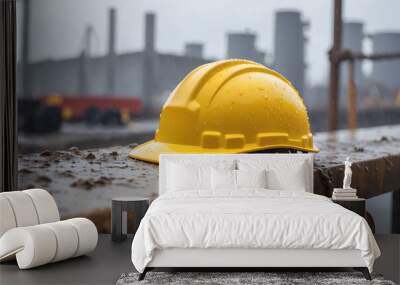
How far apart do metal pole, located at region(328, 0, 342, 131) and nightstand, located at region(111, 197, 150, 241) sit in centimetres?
177

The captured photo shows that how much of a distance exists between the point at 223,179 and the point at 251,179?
0.68 ft

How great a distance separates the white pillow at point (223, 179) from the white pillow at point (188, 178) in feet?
0.21

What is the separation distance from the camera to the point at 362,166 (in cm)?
557

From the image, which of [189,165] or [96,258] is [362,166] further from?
[96,258]

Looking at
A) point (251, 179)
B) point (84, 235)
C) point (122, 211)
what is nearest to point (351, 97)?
point (251, 179)

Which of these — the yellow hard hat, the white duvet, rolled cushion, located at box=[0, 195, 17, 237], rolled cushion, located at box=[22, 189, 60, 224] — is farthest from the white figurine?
rolled cushion, located at box=[0, 195, 17, 237]

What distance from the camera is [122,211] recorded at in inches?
206

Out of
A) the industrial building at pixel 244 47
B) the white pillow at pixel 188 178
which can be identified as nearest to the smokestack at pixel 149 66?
the industrial building at pixel 244 47

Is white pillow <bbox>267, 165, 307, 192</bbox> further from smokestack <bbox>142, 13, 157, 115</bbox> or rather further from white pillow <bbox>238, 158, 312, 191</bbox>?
smokestack <bbox>142, 13, 157, 115</bbox>

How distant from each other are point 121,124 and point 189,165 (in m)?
0.91

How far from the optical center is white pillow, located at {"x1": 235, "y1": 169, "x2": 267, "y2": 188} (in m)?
4.93

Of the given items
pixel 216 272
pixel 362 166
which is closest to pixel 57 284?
pixel 216 272

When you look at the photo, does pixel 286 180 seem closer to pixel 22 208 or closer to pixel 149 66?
pixel 149 66

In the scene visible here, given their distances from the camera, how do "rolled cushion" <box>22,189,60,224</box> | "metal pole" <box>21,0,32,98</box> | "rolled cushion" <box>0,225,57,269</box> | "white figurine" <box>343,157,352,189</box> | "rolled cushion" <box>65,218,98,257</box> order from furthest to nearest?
"metal pole" <box>21,0,32,98</box>
"white figurine" <box>343,157,352,189</box>
"rolled cushion" <box>22,189,60,224</box>
"rolled cushion" <box>65,218,98,257</box>
"rolled cushion" <box>0,225,57,269</box>
